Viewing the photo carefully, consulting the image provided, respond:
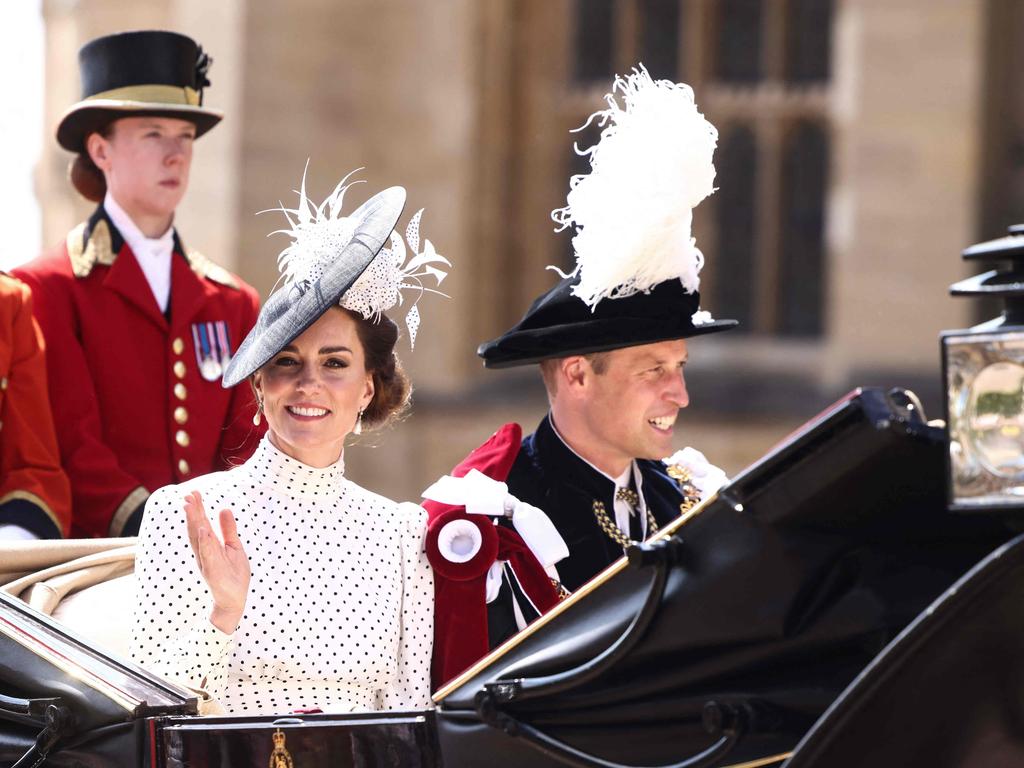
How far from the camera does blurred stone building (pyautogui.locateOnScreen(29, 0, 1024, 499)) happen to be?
31.8 feet

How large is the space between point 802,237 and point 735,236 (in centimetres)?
35

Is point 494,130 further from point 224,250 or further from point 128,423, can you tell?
point 128,423

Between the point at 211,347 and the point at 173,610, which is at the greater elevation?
the point at 211,347

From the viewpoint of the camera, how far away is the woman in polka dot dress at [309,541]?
10.5 feet

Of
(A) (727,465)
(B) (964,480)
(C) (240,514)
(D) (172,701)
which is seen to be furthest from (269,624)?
(A) (727,465)

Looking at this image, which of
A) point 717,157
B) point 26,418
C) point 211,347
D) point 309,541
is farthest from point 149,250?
point 717,157

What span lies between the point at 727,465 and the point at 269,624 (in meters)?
6.74

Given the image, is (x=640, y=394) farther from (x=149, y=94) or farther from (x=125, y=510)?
(x=149, y=94)

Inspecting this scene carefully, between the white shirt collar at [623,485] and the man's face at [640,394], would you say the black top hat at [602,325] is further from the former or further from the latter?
the white shirt collar at [623,485]

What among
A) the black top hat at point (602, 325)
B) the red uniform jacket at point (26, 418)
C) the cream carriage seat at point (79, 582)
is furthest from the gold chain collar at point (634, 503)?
the red uniform jacket at point (26, 418)

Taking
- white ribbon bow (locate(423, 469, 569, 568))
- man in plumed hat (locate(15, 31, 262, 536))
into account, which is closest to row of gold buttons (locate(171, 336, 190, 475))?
man in plumed hat (locate(15, 31, 262, 536))

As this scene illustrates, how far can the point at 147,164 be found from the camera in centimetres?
461

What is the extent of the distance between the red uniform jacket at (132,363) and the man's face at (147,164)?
10cm

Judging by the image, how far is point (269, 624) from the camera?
3.28m
